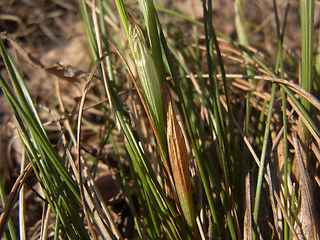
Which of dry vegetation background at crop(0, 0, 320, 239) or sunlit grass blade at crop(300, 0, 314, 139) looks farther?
dry vegetation background at crop(0, 0, 320, 239)

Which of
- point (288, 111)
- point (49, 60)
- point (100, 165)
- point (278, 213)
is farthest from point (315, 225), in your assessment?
point (49, 60)

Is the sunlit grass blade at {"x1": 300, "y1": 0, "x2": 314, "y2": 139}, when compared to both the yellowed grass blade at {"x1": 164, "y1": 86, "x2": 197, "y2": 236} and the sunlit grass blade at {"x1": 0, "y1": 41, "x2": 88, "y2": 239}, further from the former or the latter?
the sunlit grass blade at {"x1": 0, "y1": 41, "x2": 88, "y2": 239}

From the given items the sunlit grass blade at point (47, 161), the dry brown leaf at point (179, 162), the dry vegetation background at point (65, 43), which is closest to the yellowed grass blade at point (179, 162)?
the dry brown leaf at point (179, 162)

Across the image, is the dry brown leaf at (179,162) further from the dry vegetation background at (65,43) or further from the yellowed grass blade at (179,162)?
the dry vegetation background at (65,43)

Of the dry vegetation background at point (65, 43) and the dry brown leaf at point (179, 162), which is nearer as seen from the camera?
the dry brown leaf at point (179, 162)

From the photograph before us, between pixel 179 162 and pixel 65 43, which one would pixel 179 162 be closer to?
pixel 179 162

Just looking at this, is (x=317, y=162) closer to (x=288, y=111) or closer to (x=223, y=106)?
(x=288, y=111)

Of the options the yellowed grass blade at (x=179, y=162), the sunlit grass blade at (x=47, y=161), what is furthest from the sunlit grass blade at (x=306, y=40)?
the sunlit grass blade at (x=47, y=161)

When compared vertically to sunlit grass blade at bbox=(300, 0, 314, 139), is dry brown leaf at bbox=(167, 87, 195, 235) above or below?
below

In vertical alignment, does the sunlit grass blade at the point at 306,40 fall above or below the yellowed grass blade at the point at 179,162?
above

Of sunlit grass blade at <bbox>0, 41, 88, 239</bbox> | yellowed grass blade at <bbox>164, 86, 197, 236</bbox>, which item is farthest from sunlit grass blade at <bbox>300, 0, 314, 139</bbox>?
sunlit grass blade at <bbox>0, 41, 88, 239</bbox>

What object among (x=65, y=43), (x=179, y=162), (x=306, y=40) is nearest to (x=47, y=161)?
(x=179, y=162)
